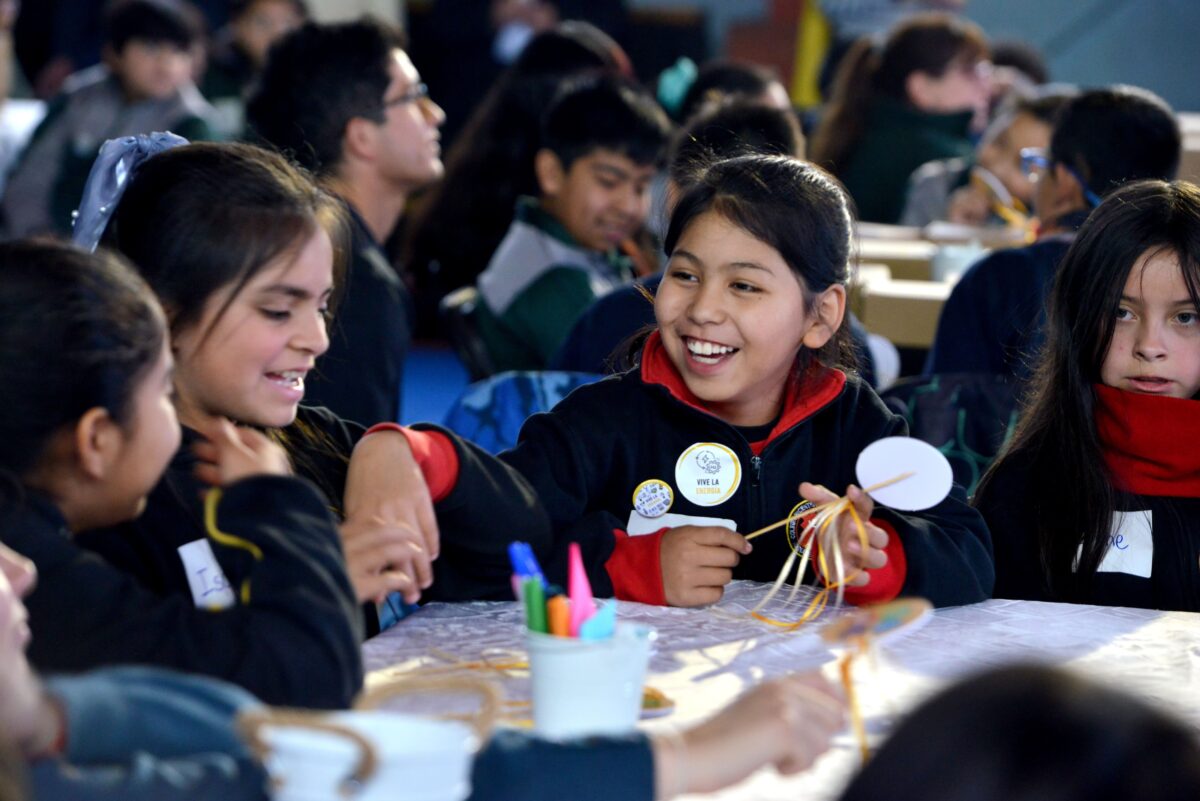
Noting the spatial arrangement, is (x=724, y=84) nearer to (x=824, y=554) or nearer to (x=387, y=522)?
(x=824, y=554)

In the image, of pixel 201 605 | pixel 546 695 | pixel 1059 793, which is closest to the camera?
pixel 1059 793

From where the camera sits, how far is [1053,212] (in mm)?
3510

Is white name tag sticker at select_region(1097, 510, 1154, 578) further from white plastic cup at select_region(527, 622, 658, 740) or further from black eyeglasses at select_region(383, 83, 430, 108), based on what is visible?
black eyeglasses at select_region(383, 83, 430, 108)

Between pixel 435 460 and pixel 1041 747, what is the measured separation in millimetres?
1073

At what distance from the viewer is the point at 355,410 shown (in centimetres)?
267

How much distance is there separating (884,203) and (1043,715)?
17.3ft

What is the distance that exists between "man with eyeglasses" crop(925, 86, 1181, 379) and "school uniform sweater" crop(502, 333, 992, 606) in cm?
104

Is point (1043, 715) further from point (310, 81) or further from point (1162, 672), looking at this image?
point (310, 81)

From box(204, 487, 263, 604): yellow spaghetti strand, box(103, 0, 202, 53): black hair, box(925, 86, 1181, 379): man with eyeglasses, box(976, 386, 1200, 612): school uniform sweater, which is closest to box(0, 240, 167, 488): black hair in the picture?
box(204, 487, 263, 604): yellow spaghetti strand

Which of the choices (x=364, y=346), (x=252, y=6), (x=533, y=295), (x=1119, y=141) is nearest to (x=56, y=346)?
(x=364, y=346)

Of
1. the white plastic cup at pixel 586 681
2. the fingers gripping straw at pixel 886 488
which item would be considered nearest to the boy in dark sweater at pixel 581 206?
the fingers gripping straw at pixel 886 488

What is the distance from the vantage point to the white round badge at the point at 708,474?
1888 millimetres

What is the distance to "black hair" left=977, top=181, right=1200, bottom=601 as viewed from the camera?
2.01 meters

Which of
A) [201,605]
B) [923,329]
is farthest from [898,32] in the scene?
[201,605]
